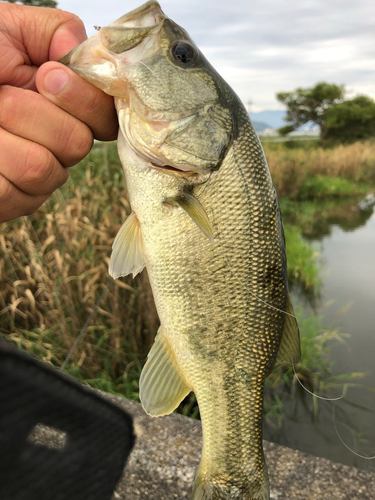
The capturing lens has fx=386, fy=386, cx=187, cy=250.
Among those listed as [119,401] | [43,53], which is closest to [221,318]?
[43,53]

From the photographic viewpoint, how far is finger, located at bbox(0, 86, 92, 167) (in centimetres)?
127

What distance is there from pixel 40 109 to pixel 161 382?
1128 millimetres

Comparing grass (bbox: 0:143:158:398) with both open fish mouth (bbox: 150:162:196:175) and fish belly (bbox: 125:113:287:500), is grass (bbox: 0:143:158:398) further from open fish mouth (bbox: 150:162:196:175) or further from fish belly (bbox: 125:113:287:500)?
open fish mouth (bbox: 150:162:196:175)

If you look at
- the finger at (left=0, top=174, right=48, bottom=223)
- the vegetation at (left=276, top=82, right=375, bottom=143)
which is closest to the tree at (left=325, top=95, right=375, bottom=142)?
the vegetation at (left=276, top=82, right=375, bottom=143)

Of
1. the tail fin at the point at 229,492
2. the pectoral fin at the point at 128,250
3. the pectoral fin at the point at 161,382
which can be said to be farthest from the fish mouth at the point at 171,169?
the tail fin at the point at 229,492

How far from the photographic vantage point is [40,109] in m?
1.29

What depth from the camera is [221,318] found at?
149 cm

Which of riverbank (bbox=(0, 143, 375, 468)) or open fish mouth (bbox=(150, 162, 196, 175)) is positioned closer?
open fish mouth (bbox=(150, 162, 196, 175))

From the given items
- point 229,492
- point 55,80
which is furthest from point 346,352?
point 55,80

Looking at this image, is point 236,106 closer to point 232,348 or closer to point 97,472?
point 232,348

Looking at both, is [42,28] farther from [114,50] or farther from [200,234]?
[200,234]

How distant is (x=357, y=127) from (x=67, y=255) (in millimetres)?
40081

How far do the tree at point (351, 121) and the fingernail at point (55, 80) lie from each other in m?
39.8

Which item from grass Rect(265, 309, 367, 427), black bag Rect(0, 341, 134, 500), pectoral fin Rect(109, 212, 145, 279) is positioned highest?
pectoral fin Rect(109, 212, 145, 279)
